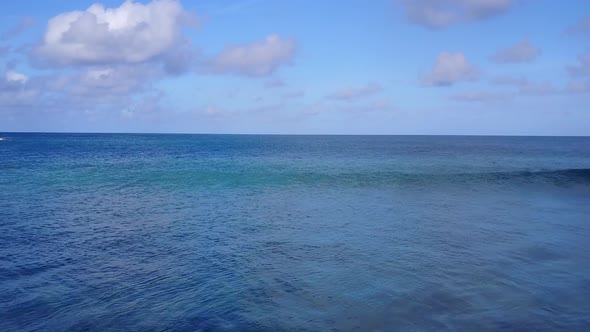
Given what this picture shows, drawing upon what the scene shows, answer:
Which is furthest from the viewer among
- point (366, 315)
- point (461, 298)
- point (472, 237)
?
point (472, 237)

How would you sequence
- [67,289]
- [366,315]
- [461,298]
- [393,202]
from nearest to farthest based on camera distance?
[366,315] < [461,298] < [67,289] < [393,202]

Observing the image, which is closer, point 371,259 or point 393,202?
point 371,259

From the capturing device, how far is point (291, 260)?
23.8 metres

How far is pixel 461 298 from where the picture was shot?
59.4ft

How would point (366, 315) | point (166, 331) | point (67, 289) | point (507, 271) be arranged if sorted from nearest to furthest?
point (166, 331)
point (366, 315)
point (67, 289)
point (507, 271)

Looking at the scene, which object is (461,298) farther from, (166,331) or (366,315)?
(166,331)

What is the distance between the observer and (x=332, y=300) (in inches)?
714

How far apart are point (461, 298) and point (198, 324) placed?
11134 millimetres

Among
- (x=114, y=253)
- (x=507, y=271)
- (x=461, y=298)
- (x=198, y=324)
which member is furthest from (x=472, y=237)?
(x=114, y=253)

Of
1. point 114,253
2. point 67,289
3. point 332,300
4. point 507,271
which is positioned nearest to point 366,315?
point 332,300

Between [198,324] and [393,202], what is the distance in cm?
2979

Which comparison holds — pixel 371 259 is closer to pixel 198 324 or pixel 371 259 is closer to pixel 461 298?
pixel 461 298

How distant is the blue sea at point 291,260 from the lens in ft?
54.5

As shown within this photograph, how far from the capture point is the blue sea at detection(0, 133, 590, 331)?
16.6 meters
